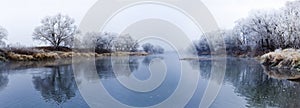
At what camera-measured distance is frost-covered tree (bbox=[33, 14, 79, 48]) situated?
171 ft

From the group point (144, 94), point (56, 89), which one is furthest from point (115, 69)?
point (144, 94)

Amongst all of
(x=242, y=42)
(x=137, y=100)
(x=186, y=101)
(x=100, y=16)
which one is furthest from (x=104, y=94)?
(x=242, y=42)

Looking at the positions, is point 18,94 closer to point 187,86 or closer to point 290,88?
point 187,86

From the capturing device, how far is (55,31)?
53219mm

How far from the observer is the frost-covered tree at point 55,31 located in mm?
52203

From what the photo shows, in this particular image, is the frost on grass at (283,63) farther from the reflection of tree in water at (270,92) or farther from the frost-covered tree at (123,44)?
the frost-covered tree at (123,44)

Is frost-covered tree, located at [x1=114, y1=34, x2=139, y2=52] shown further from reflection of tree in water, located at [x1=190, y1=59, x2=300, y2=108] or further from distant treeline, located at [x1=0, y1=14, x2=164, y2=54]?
reflection of tree in water, located at [x1=190, y1=59, x2=300, y2=108]

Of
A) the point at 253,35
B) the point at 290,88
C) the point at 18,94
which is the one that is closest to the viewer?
the point at 18,94

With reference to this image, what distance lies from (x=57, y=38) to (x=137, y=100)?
4548 centimetres

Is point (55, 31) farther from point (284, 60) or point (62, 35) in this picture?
point (284, 60)

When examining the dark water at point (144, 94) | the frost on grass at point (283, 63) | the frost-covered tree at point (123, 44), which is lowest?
the dark water at point (144, 94)

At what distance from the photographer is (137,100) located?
12711 millimetres

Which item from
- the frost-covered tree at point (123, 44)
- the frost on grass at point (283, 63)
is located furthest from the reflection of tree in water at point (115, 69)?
the frost-covered tree at point (123, 44)

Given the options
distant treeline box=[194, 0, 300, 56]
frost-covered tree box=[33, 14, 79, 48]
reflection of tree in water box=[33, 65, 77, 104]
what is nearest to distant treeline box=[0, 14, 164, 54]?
frost-covered tree box=[33, 14, 79, 48]
